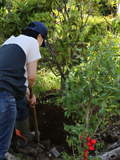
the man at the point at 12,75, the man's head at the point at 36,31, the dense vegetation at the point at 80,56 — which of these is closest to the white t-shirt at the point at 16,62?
the man at the point at 12,75

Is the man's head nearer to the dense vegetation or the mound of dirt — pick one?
the dense vegetation

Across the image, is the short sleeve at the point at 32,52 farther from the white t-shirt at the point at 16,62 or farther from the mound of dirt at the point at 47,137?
the mound of dirt at the point at 47,137

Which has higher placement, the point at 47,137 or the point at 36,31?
the point at 36,31

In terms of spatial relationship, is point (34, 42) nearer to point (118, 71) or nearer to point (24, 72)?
point (24, 72)

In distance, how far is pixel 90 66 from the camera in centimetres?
173

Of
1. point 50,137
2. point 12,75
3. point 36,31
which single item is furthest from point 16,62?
point 50,137

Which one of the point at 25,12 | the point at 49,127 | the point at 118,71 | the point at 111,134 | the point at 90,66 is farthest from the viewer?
the point at 25,12

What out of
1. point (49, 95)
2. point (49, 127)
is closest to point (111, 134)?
point (49, 127)

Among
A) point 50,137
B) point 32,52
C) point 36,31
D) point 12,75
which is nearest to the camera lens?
point 12,75

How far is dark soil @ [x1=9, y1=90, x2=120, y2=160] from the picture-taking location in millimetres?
2725

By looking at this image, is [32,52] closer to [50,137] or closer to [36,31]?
[36,31]

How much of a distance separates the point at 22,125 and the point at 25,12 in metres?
2.52

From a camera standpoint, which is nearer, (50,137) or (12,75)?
(12,75)

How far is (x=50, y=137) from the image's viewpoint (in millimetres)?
3252
